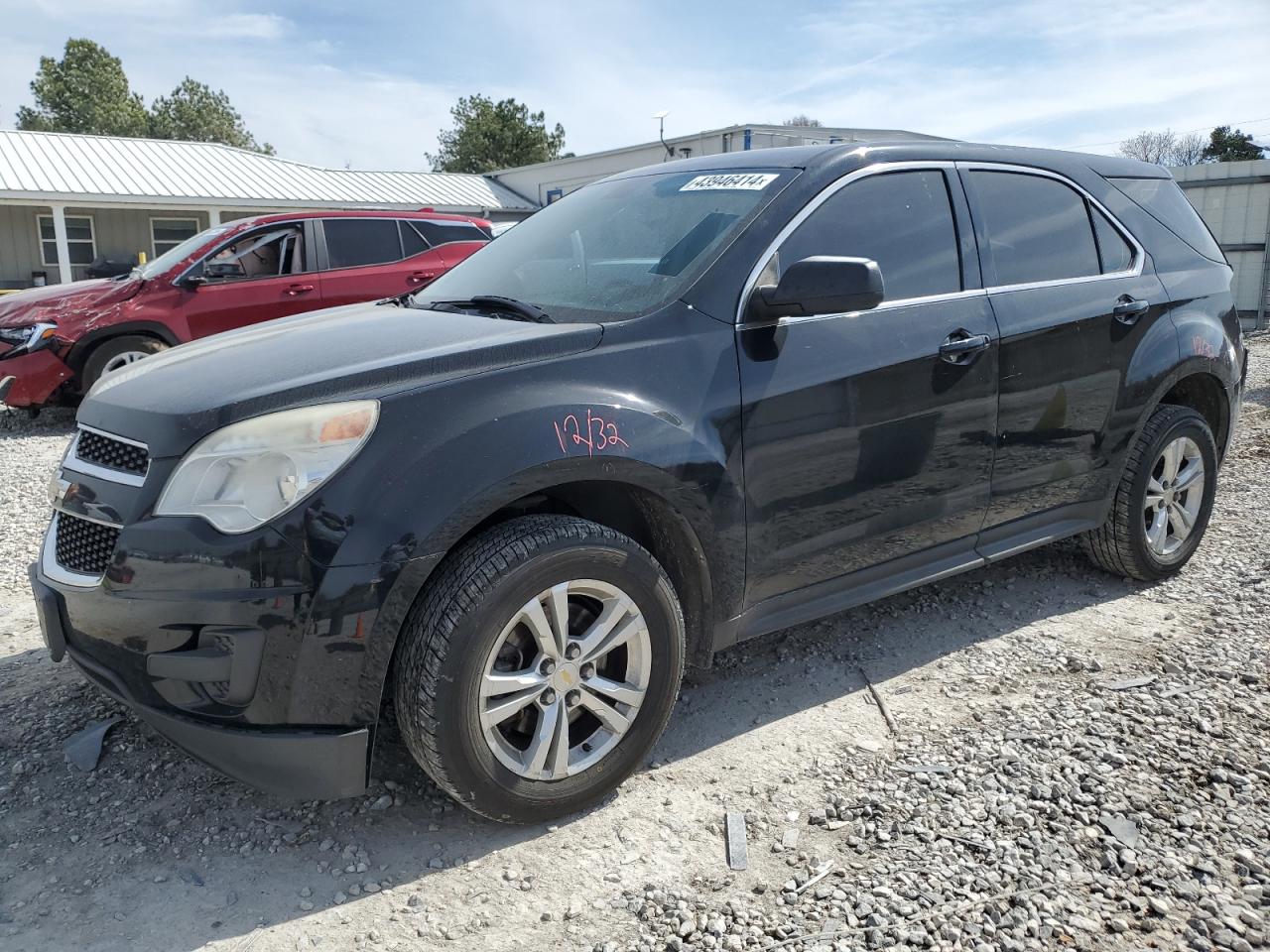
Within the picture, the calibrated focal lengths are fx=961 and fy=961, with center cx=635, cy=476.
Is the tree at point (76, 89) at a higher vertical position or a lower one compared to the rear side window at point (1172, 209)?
higher

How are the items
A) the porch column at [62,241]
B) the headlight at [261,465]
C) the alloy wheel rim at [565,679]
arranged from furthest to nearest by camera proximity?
the porch column at [62,241] < the alloy wheel rim at [565,679] < the headlight at [261,465]

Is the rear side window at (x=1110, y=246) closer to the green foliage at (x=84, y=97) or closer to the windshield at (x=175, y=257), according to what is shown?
the windshield at (x=175, y=257)

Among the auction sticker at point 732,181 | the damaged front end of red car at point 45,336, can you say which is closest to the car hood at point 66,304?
the damaged front end of red car at point 45,336

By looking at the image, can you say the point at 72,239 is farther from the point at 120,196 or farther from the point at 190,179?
the point at 190,179

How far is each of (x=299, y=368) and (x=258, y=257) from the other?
6.86m

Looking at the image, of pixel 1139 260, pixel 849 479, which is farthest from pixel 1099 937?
pixel 1139 260

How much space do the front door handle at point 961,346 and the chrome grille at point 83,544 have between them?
2613 millimetres

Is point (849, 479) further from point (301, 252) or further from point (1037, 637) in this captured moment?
point (301, 252)

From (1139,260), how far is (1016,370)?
1103 millimetres

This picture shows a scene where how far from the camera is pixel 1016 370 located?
3.55m

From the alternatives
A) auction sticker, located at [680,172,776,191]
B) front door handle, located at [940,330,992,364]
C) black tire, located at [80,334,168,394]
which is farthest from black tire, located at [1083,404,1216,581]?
black tire, located at [80,334,168,394]

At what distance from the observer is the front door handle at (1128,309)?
392 cm

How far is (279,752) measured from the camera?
90.4 inches

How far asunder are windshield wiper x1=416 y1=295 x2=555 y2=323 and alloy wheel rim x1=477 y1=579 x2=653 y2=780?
915mm
